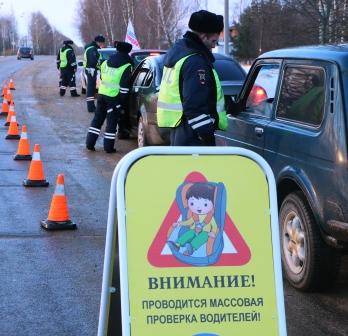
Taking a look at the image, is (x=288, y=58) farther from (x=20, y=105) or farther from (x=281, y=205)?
(x=20, y=105)

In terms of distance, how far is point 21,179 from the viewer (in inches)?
367

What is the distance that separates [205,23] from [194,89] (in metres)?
0.54

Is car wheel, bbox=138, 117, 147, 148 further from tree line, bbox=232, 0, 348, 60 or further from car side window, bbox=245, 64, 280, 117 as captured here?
tree line, bbox=232, 0, 348, 60

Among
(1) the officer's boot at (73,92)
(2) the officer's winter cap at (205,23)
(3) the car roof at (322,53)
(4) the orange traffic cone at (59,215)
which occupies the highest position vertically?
(2) the officer's winter cap at (205,23)

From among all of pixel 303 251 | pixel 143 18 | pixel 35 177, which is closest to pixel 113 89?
pixel 35 177

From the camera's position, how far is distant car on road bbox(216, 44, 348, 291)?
4422mm

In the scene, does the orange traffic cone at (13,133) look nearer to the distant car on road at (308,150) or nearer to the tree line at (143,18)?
the distant car on road at (308,150)

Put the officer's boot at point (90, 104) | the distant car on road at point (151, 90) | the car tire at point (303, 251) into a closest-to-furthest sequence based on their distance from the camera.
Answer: the car tire at point (303, 251) < the distant car on road at point (151, 90) < the officer's boot at point (90, 104)

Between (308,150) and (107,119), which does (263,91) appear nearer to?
(308,150)

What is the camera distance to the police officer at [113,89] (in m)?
11.2

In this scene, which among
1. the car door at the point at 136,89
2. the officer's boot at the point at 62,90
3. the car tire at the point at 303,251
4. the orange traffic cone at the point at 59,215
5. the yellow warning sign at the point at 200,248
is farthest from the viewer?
the officer's boot at the point at 62,90

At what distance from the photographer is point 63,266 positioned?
5621 mm

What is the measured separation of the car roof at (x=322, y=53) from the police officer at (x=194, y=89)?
2.33ft

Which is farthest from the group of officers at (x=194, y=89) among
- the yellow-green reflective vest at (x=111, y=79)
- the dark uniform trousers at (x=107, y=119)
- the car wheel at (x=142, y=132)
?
the dark uniform trousers at (x=107, y=119)
